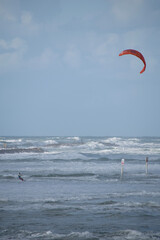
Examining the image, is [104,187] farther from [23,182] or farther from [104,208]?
[23,182]

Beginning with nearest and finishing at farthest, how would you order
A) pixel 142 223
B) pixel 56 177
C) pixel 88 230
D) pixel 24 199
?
pixel 88 230
pixel 142 223
pixel 24 199
pixel 56 177

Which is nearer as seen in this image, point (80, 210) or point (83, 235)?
point (83, 235)

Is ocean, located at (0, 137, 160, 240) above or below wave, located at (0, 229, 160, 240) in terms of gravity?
above

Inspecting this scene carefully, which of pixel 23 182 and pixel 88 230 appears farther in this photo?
pixel 23 182

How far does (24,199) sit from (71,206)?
2.01 meters

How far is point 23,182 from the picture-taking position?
1231 centimetres

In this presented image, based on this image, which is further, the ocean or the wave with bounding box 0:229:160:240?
the ocean

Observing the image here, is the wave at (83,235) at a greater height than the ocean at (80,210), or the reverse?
the ocean at (80,210)

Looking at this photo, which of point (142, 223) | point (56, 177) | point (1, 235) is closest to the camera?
point (1, 235)

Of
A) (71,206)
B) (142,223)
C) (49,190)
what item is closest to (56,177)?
(49,190)

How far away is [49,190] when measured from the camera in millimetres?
10492

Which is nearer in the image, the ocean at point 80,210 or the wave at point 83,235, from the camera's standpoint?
the wave at point 83,235

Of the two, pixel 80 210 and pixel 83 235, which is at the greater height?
pixel 80 210

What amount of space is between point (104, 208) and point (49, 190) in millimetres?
3505
